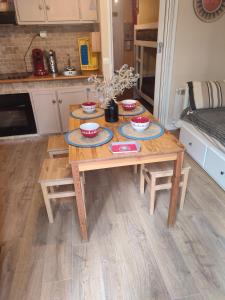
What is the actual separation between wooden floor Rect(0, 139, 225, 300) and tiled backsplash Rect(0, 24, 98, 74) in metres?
2.08

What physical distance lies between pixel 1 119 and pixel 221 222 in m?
3.05

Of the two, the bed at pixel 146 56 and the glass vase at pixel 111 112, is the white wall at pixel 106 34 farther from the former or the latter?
the glass vase at pixel 111 112

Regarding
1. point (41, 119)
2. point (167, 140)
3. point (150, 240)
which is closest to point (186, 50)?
point (167, 140)

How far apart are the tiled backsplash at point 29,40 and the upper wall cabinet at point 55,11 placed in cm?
31

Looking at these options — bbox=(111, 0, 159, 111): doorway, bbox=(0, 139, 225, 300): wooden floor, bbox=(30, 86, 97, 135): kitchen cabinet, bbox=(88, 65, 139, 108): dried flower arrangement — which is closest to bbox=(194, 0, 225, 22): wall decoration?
bbox=(111, 0, 159, 111): doorway

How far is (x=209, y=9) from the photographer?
9.00 ft

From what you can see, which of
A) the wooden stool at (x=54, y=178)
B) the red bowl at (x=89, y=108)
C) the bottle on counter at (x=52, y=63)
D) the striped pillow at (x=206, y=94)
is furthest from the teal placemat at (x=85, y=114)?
the bottle on counter at (x=52, y=63)

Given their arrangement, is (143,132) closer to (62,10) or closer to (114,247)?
(114,247)

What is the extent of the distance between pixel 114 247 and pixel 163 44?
2.66 m

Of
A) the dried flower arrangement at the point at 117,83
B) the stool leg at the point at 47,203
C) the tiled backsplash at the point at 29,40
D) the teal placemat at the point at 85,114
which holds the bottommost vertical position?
the stool leg at the point at 47,203

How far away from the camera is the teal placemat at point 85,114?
1.91m

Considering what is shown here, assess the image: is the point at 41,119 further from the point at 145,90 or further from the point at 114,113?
the point at 145,90

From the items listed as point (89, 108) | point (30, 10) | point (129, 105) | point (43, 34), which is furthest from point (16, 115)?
point (129, 105)

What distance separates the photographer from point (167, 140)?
4.85ft
